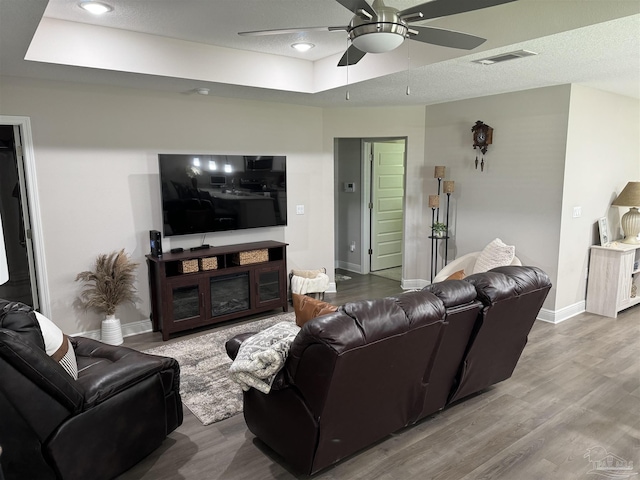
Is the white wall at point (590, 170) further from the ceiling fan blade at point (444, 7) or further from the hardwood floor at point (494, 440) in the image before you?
the ceiling fan blade at point (444, 7)

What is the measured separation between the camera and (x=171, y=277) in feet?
14.2

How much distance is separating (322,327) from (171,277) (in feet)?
8.95

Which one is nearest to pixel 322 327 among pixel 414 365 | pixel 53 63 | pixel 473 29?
pixel 414 365

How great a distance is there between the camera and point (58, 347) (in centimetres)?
239

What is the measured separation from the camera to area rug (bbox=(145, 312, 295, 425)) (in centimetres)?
313

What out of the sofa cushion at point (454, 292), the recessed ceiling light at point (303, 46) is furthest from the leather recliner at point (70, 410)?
the recessed ceiling light at point (303, 46)

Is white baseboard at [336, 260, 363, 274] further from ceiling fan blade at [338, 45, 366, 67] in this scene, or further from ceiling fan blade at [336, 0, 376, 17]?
ceiling fan blade at [336, 0, 376, 17]

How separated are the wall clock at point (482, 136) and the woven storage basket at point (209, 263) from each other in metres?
3.26

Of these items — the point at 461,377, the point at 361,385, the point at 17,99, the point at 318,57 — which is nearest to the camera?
the point at 361,385

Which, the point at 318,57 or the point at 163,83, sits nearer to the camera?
the point at 163,83

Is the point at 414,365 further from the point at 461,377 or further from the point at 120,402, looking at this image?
the point at 120,402

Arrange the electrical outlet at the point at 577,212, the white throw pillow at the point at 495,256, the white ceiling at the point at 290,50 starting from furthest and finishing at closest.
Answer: the electrical outlet at the point at 577,212 → the white throw pillow at the point at 495,256 → the white ceiling at the point at 290,50

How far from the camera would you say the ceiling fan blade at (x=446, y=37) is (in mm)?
2377

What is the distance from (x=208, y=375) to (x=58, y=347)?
141 centimetres
